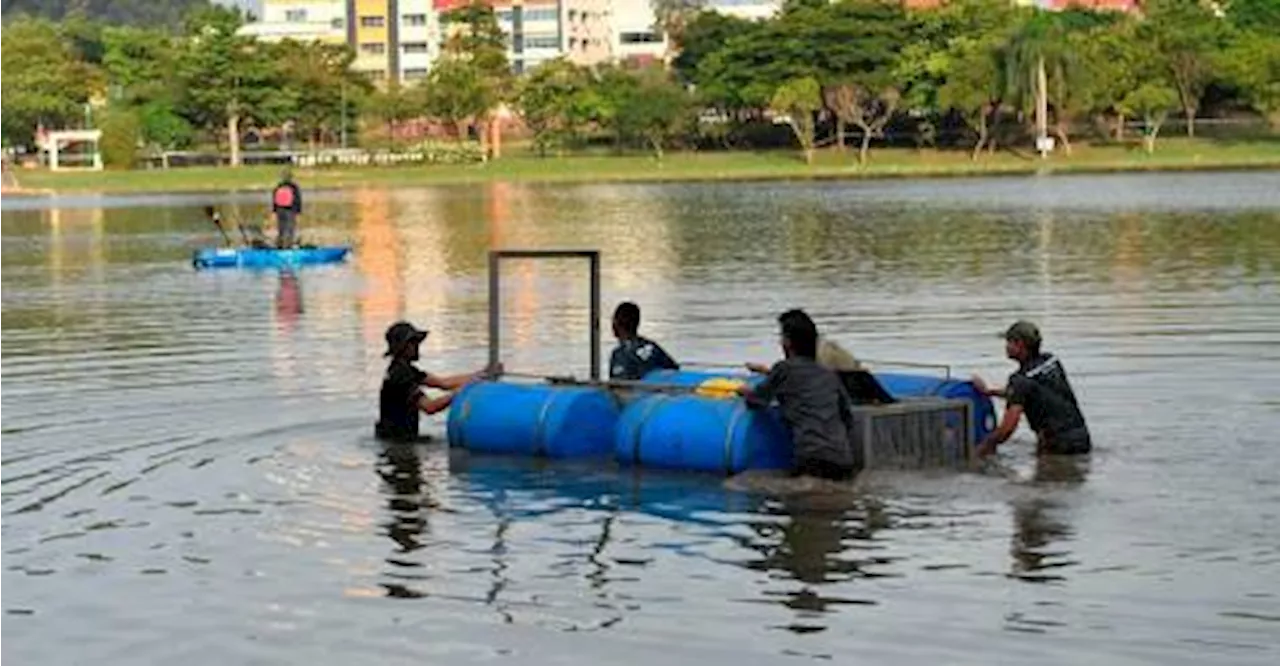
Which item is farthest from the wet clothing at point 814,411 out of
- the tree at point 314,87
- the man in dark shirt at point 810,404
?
the tree at point 314,87

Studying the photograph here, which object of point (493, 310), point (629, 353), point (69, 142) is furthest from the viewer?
point (69, 142)

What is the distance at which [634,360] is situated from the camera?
72.3 ft

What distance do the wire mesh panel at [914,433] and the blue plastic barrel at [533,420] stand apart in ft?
8.60

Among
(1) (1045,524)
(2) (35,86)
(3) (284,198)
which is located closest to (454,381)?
(1) (1045,524)

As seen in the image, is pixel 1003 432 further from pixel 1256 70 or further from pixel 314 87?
pixel 314 87

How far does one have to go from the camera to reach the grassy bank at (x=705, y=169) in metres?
124

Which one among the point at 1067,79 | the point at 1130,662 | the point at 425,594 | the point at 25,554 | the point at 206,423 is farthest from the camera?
the point at 1067,79

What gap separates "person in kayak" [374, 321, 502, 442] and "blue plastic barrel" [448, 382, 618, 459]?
46 centimetres

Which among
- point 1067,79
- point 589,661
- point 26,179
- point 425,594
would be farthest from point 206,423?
point 26,179

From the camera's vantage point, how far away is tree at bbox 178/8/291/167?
513 feet

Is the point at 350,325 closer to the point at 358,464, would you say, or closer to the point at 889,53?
the point at 358,464

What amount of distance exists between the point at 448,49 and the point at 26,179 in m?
42.2

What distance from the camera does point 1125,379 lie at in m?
26.0

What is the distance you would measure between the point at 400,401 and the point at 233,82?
138m
